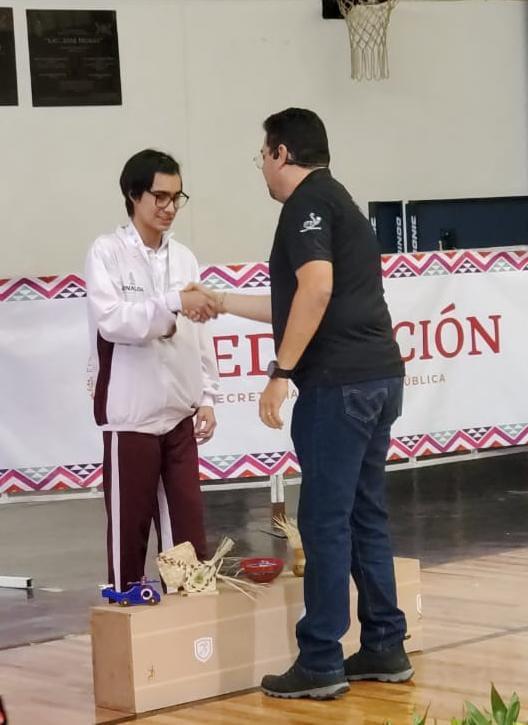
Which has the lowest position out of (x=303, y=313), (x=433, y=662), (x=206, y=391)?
(x=433, y=662)

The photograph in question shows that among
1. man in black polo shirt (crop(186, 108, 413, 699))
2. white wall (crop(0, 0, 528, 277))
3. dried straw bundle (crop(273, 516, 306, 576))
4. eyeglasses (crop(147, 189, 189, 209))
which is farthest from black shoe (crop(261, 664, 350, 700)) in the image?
white wall (crop(0, 0, 528, 277))

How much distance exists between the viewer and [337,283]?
382 cm

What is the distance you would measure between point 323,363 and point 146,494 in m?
0.68

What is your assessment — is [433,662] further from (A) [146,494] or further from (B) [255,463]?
(B) [255,463]

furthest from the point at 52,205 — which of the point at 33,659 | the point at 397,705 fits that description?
the point at 397,705

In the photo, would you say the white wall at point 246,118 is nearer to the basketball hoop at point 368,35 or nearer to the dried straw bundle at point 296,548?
the basketball hoop at point 368,35

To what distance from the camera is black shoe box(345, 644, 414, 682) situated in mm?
4011

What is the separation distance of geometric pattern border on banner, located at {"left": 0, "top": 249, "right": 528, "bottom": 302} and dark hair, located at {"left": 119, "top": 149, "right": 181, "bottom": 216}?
2.50 m

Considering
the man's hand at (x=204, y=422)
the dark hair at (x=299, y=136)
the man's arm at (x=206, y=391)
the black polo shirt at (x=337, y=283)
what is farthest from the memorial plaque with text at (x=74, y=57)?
the black polo shirt at (x=337, y=283)

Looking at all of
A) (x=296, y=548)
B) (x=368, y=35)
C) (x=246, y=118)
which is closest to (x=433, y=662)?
(x=296, y=548)

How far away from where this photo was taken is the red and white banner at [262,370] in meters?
6.55

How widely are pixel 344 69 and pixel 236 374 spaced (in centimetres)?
493

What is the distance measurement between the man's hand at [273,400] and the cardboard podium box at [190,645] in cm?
57

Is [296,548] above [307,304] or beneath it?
beneath
